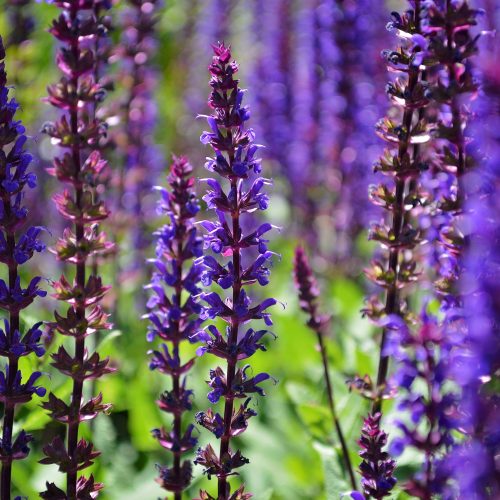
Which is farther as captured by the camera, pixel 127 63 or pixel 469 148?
pixel 127 63

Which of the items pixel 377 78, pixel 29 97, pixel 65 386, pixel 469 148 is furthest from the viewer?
pixel 377 78

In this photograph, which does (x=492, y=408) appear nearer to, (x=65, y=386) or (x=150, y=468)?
(x=65, y=386)

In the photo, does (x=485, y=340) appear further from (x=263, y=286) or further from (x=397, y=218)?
(x=263, y=286)

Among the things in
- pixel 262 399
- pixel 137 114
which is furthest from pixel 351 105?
pixel 262 399

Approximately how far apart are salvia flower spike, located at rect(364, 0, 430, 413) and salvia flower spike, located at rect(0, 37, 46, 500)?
1.01 meters

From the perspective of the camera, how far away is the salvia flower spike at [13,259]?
2180mm

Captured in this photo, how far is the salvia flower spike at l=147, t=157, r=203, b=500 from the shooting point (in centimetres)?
225

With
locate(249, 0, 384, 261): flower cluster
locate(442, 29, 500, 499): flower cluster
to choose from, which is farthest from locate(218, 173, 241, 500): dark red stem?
locate(249, 0, 384, 261): flower cluster

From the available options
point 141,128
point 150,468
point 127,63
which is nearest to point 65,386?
point 150,468

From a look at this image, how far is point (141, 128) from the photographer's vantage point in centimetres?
519

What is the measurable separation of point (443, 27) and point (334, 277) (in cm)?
353

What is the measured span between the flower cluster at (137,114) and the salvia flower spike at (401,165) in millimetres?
1800

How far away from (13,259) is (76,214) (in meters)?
0.22

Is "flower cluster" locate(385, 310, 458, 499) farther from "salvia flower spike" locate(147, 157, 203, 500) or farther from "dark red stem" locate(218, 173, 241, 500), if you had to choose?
"salvia flower spike" locate(147, 157, 203, 500)
